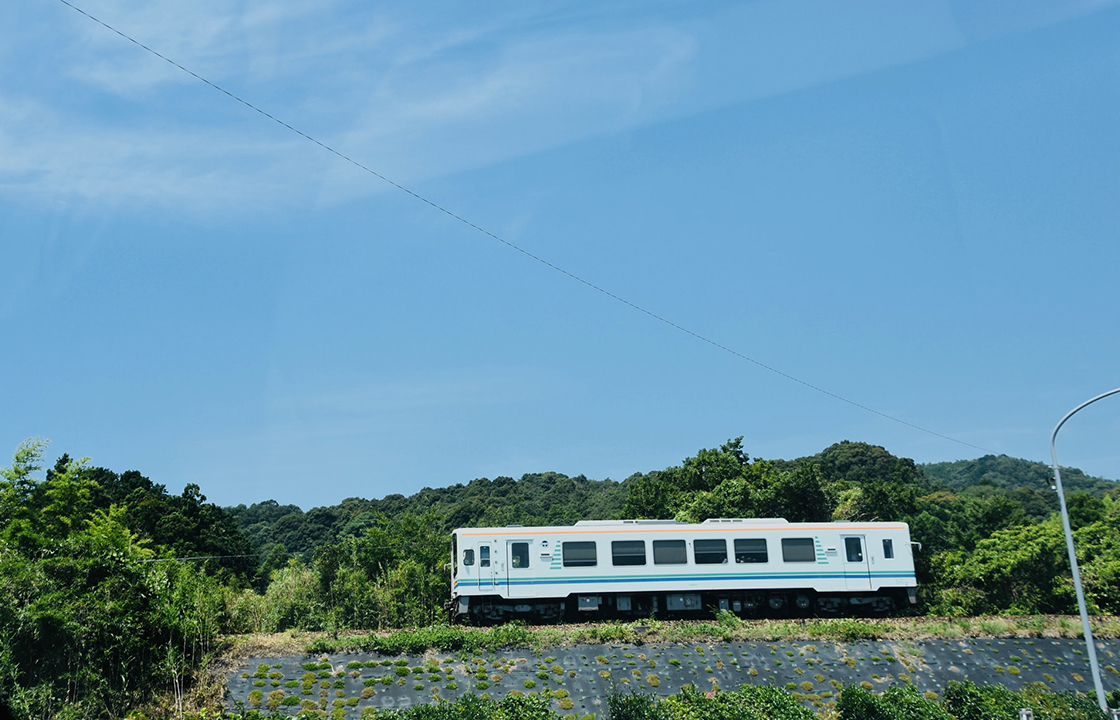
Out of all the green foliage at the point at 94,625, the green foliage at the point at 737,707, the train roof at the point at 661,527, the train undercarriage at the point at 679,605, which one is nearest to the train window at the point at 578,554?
the train roof at the point at 661,527

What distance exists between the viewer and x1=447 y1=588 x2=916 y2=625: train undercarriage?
86.7 feet

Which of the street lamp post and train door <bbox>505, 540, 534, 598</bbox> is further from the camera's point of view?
train door <bbox>505, 540, 534, 598</bbox>

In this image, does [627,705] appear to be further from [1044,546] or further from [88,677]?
[1044,546]

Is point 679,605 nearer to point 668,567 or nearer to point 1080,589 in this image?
point 668,567

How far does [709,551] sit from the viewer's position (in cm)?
2692

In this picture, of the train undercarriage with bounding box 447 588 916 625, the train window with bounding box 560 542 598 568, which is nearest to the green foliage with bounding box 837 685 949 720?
the train undercarriage with bounding box 447 588 916 625

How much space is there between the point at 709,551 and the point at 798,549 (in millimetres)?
2906

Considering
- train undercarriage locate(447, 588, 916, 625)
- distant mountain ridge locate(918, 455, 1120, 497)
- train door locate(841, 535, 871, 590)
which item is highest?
distant mountain ridge locate(918, 455, 1120, 497)

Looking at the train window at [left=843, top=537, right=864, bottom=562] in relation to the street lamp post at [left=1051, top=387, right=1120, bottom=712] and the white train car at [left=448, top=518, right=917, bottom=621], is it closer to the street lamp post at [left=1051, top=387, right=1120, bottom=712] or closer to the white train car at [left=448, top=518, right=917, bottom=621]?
→ the white train car at [left=448, top=518, right=917, bottom=621]

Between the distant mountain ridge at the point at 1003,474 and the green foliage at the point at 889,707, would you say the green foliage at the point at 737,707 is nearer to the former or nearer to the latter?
the green foliage at the point at 889,707

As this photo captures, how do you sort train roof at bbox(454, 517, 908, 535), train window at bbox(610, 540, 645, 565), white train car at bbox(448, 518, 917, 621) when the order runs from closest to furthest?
white train car at bbox(448, 518, 917, 621)
train roof at bbox(454, 517, 908, 535)
train window at bbox(610, 540, 645, 565)

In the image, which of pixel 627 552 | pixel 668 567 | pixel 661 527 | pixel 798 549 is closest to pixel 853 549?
pixel 798 549

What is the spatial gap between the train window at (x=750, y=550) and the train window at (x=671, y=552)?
5.55 ft

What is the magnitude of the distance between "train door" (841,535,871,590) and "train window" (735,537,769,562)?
2664 mm
